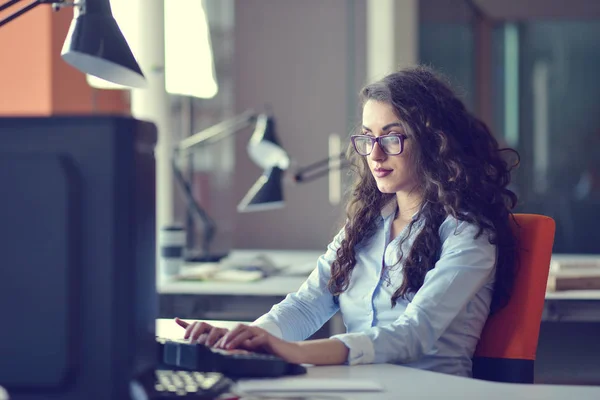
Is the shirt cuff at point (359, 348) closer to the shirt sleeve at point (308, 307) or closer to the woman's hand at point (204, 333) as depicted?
the woman's hand at point (204, 333)

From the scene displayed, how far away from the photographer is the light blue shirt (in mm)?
1560

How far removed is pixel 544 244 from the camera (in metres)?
1.76

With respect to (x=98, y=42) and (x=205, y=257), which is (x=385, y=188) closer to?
(x=98, y=42)

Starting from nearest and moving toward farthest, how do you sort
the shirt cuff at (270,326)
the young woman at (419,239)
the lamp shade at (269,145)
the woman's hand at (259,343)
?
the woman's hand at (259,343), the young woman at (419,239), the shirt cuff at (270,326), the lamp shade at (269,145)

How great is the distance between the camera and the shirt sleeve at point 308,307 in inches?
73.0

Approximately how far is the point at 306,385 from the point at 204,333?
34 cm

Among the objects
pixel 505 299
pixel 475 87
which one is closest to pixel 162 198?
pixel 505 299

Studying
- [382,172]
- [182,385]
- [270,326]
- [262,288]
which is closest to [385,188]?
[382,172]

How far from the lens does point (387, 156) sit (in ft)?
5.97

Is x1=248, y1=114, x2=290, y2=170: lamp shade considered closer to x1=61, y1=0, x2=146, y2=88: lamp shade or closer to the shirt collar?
the shirt collar

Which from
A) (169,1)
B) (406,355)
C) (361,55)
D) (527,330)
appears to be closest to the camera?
(406,355)

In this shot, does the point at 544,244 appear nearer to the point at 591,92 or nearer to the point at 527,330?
the point at 527,330

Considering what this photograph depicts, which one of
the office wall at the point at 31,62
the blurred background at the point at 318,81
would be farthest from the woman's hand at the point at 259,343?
the office wall at the point at 31,62

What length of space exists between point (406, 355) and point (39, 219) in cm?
79
